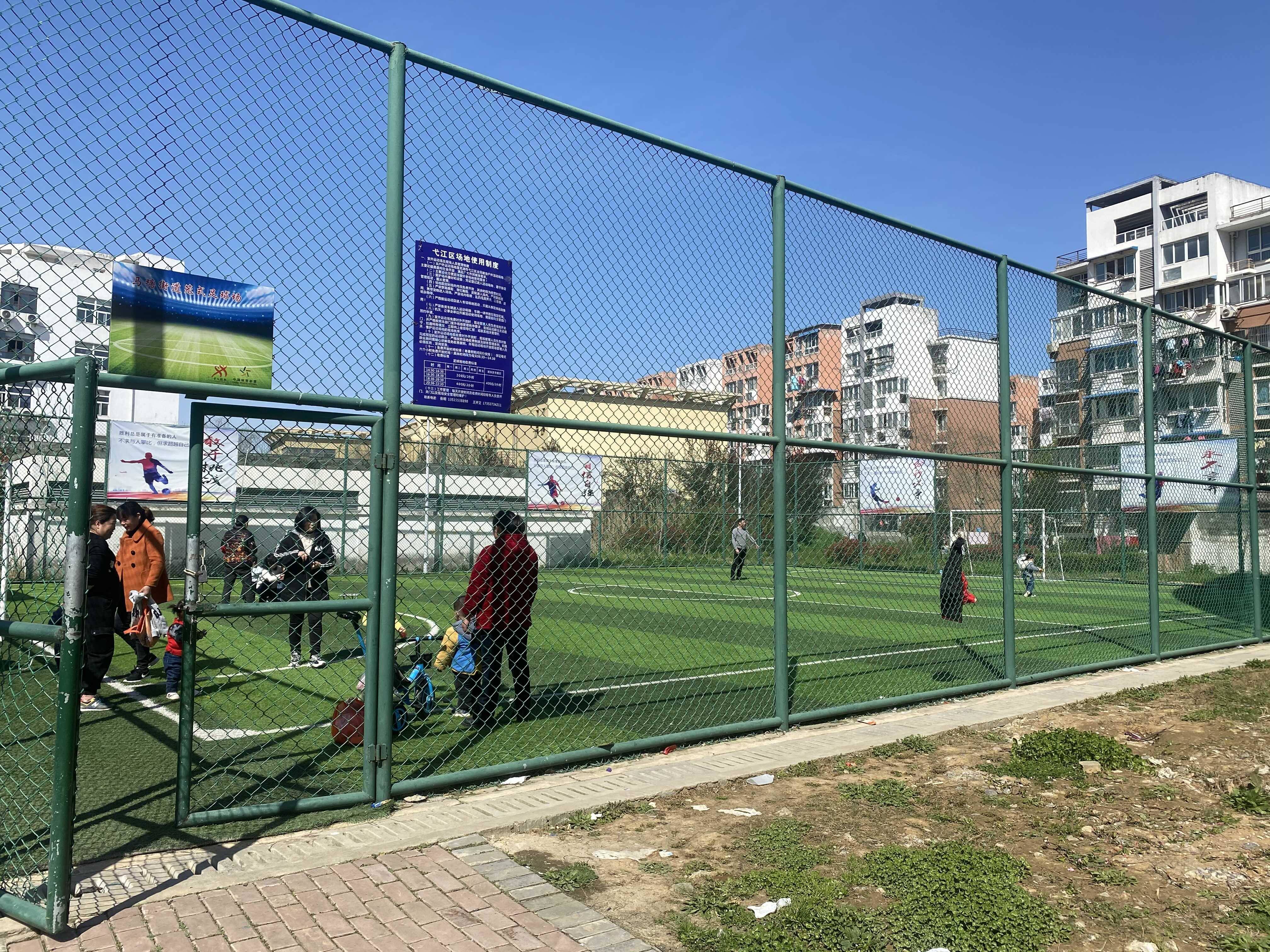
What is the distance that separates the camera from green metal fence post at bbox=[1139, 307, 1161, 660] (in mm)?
11078

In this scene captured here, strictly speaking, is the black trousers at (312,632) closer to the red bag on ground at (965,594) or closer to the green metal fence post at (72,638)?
the green metal fence post at (72,638)

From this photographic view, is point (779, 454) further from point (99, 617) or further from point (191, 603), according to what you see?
point (99, 617)

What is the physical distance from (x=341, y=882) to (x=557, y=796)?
1512 millimetres

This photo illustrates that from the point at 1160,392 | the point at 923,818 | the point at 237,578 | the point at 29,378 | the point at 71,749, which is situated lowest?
the point at 923,818

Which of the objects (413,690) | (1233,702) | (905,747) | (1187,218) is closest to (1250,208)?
(1187,218)

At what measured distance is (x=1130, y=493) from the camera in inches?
477

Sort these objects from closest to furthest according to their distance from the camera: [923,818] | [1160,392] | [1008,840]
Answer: [1008,840] < [923,818] < [1160,392]

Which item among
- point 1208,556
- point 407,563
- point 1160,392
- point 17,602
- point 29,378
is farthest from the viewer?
point 1208,556

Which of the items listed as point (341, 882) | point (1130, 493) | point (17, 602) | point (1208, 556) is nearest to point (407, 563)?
point (341, 882)

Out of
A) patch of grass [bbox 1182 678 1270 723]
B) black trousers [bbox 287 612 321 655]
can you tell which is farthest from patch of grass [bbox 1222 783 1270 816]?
black trousers [bbox 287 612 321 655]

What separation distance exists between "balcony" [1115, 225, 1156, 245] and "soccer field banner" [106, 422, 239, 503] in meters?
79.5

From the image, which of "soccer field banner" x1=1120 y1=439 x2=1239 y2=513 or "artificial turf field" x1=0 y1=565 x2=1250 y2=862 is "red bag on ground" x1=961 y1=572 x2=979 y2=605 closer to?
"artificial turf field" x1=0 y1=565 x2=1250 y2=862

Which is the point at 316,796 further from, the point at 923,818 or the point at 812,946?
the point at 923,818

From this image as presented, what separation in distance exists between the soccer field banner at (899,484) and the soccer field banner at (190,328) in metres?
5.76
